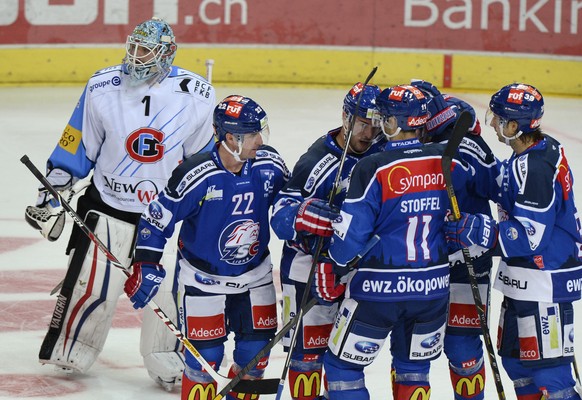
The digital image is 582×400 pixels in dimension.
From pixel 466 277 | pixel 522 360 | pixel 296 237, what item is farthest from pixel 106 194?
pixel 522 360

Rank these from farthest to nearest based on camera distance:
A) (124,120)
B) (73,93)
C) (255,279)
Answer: (73,93)
(124,120)
(255,279)

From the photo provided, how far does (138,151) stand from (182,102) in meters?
0.27

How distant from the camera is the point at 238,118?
4.34 metres

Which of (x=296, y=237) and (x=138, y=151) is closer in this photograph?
(x=296, y=237)

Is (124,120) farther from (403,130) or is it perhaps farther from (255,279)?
(403,130)

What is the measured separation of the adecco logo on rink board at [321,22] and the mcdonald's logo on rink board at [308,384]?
745 cm

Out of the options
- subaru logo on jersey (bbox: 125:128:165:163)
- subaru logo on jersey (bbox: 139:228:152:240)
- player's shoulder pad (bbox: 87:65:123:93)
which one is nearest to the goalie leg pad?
subaru logo on jersey (bbox: 125:128:165:163)

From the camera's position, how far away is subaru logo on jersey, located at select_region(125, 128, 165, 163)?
5148mm

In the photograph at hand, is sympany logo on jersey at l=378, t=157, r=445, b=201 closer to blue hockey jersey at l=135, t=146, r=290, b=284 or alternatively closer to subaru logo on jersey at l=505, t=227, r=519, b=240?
subaru logo on jersey at l=505, t=227, r=519, b=240

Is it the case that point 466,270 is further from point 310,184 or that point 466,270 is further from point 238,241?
point 238,241

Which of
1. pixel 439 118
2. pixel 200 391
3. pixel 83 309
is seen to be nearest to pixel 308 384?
pixel 200 391

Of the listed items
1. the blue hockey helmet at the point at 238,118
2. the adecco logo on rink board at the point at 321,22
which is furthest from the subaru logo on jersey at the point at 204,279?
the adecco logo on rink board at the point at 321,22

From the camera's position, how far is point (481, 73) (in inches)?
464

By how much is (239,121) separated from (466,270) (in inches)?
40.4
